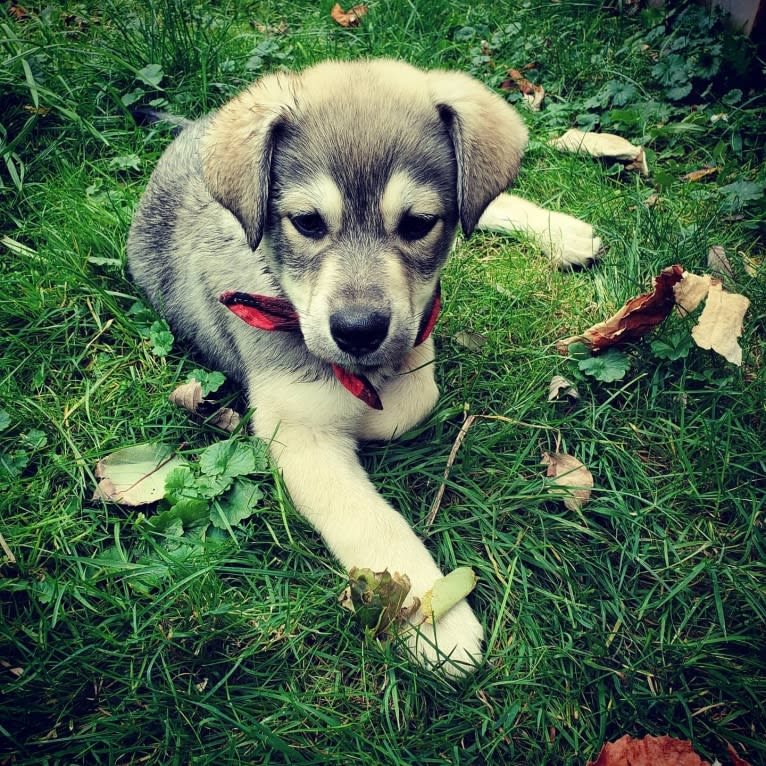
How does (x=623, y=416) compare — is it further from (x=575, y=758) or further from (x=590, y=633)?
(x=575, y=758)

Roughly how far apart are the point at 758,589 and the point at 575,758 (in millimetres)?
935

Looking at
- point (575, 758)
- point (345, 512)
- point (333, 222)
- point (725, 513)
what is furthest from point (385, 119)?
point (575, 758)

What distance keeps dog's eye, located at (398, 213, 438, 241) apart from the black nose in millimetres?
379

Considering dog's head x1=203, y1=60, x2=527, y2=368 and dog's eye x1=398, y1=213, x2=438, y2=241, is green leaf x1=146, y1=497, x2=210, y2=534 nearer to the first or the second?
dog's head x1=203, y1=60, x2=527, y2=368

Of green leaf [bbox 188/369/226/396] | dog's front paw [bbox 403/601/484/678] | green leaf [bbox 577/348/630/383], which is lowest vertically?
dog's front paw [bbox 403/601/484/678]

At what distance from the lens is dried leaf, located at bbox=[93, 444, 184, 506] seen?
2617 millimetres

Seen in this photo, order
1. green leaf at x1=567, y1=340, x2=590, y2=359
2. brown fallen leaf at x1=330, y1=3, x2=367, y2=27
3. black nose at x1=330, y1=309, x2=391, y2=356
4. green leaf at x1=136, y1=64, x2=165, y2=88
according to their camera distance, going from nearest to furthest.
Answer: black nose at x1=330, y1=309, x2=391, y2=356 → green leaf at x1=567, y1=340, x2=590, y2=359 → green leaf at x1=136, y1=64, x2=165, y2=88 → brown fallen leaf at x1=330, y1=3, x2=367, y2=27

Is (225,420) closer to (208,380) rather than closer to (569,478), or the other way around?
(208,380)

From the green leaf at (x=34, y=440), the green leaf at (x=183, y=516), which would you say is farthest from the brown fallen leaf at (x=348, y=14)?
the green leaf at (x=183, y=516)

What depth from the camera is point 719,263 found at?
340 centimetres

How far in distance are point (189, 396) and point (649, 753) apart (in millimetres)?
2180

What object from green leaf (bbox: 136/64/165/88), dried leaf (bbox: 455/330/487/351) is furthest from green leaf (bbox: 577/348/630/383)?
green leaf (bbox: 136/64/165/88)

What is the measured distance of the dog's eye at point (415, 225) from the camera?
7.91ft

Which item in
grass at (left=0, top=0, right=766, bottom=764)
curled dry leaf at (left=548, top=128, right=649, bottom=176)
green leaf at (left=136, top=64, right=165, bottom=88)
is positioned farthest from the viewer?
green leaf at (left=136, top=64, right=165, bottom=88)
